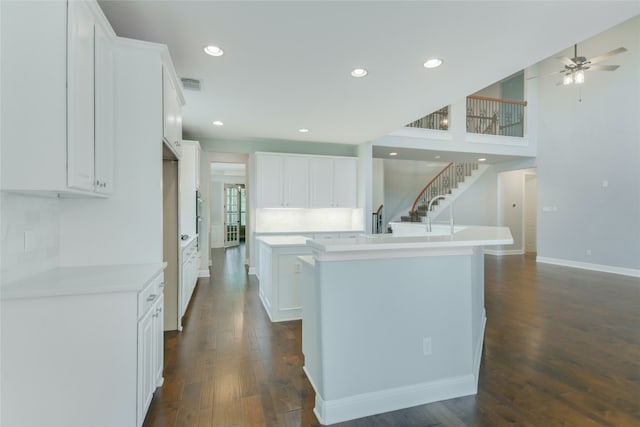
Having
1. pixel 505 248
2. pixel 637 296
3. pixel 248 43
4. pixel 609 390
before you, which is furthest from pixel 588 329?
pixel 505 248

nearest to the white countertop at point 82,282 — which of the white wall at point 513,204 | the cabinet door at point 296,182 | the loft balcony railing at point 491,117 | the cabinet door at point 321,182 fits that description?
the cabinet door at point 296,182

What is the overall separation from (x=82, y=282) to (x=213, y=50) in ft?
6.95

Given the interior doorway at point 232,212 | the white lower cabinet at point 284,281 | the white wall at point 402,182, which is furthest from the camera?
the interior doorway at point 232,212

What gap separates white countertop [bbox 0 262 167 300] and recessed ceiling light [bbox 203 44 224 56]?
190 cm

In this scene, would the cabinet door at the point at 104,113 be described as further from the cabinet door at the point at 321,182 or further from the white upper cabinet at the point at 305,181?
the cabinet door at the point at 321,182

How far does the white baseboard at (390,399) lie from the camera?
1.91m

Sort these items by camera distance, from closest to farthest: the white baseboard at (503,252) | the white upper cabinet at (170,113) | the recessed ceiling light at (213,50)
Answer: the white upper cabinet at (170,113) < the recessed ceiling light at (213,50) < the white baseboard at (503,252)

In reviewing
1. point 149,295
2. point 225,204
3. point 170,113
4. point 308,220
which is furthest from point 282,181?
point 225,204

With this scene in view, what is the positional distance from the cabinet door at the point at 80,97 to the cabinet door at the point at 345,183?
488cm

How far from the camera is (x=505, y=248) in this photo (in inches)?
353

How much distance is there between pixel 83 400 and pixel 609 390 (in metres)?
3.43

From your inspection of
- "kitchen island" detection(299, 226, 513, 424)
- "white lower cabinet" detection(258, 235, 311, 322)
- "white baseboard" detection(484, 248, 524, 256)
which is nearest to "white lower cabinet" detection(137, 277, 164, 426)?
"kitchen island" detection(299, 226, 513, 424)

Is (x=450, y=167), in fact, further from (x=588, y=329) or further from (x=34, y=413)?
(x=34, y=413)

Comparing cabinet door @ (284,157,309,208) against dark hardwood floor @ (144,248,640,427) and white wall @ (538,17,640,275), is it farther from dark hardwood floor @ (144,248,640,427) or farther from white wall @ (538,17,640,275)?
white wall @ (538,17,640,275)
